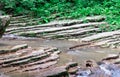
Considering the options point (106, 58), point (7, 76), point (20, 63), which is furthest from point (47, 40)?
point (7, 76)

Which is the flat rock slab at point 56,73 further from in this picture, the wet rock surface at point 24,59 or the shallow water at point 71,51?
the shallow water at point 71,51

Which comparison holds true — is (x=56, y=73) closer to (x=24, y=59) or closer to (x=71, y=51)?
(x=24, y=59)

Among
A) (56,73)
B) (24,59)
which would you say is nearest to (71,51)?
(24,59)

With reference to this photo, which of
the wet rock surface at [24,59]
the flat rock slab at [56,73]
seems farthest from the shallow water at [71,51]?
the flat rock slab at [56,73]

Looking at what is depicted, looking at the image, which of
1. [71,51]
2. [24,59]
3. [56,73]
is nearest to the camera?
[56,73]

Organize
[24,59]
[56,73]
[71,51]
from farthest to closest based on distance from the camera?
[71,51]
[24,59]
[56,73]

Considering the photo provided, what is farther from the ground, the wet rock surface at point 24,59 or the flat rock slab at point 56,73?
the flat rock slab at point 56,73

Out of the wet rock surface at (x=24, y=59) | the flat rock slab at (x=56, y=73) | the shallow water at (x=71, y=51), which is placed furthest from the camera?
the shallow water at (x=71, y=51)

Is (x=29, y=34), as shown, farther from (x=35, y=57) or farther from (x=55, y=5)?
(x=35, y=57)

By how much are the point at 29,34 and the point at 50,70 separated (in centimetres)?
658

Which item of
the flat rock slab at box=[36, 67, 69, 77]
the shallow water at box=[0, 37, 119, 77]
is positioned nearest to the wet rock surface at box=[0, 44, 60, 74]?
the shallow water at box=[0, 37, 119, 77]

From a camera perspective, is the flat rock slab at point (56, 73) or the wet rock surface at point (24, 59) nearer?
the flat rock slab at point (56, 73)

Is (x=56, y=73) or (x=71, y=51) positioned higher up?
(x=56, y=73)

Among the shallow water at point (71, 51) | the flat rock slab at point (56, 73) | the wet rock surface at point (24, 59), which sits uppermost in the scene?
the flat rock slab at point (56, 73)
